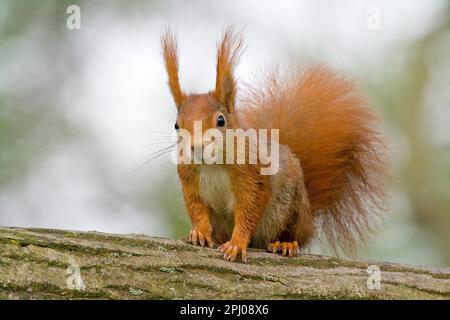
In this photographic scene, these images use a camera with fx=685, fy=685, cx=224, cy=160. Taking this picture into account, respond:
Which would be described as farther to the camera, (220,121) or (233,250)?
(220,121)

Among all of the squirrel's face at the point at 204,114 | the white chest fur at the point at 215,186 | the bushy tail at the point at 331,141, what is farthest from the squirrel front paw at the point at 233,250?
the bushy tail at the point at 331,141

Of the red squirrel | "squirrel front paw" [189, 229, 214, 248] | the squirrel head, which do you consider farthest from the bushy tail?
"squirrel front paw" [189, 229, 214, 248]

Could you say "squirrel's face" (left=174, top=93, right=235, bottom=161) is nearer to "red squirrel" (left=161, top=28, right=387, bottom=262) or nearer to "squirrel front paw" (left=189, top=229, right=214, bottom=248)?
"red squirrel" (left=161, top=28, right=387, bottom=262)

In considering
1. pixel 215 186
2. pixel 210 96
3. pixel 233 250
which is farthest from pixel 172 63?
pixel 233 250

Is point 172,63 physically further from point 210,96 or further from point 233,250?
point 233,250

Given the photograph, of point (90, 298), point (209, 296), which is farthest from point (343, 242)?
point (90, 298)

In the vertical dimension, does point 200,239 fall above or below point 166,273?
above
